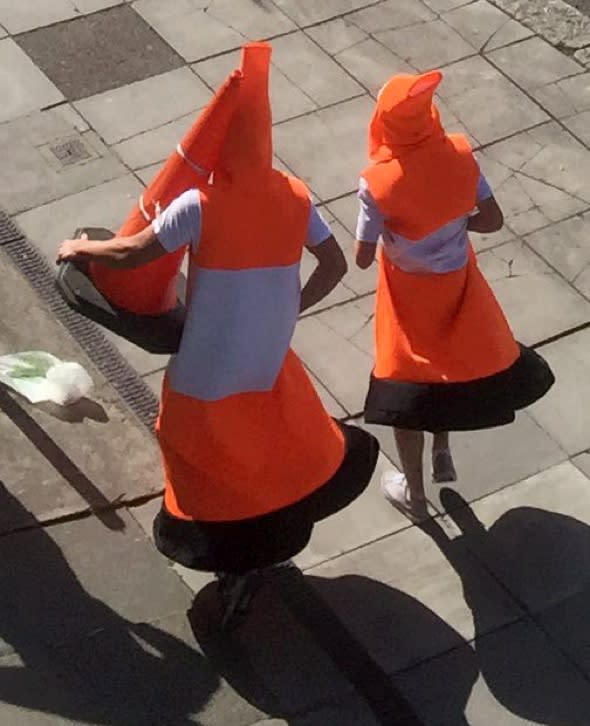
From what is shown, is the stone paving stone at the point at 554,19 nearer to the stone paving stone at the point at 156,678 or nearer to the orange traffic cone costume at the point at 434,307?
the orange traffic cone costume at the point at 434,307

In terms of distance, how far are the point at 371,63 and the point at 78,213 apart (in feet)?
6.37

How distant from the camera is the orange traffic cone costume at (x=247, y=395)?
4.53 metres

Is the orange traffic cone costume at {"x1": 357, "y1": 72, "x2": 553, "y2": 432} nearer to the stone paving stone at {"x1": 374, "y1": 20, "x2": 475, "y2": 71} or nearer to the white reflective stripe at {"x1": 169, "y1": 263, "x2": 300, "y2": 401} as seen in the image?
the white reflective stripe at {"x1": 169, "y1": 263, "x2": 300, "y2": 401}

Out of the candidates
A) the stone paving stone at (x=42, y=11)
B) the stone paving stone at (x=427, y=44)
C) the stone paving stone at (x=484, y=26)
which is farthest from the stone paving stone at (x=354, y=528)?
the stone paving stone at (x=42, y=11)

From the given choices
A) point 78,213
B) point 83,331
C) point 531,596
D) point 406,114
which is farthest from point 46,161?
point 531,596

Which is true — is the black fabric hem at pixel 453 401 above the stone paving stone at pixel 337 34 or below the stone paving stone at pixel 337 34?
above

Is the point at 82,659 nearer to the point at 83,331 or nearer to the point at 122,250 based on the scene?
the point at 122,250

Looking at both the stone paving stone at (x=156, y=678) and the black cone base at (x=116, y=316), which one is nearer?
the black cone base at (x=116, y=316)

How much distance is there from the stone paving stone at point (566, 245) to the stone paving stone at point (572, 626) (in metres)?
1.85

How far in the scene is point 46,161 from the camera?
24.5 feet

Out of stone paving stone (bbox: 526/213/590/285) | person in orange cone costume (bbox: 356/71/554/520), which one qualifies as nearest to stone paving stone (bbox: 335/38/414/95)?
stone paving stone (bbox: 526/213/590/285)

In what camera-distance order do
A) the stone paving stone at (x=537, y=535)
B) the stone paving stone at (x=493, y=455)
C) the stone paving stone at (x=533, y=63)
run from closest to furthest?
1. the stone paving stone at (x=537, y=535)
2. the stone paving stone at (x=493, y=455)
3. the stone paving stone at (x=533, y=63)

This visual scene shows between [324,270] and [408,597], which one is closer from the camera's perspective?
[324,270]

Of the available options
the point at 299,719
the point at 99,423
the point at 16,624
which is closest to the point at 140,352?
the point at 99,423
